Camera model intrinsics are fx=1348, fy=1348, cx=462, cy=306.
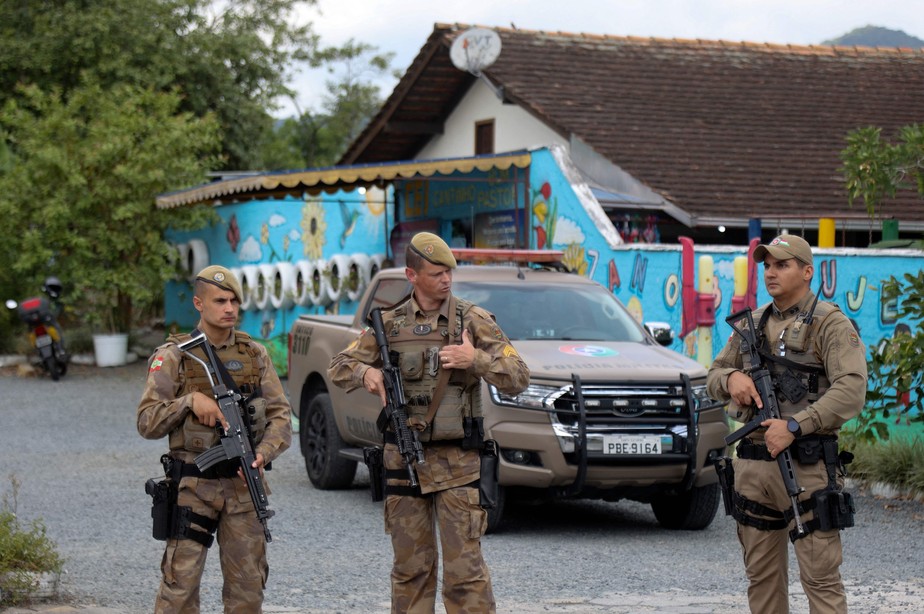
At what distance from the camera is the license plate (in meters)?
8.63

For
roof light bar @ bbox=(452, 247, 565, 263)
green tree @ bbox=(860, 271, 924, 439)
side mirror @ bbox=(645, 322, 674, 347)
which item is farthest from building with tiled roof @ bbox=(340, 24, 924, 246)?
side mirror @ bbox=(645, 322, 674, 347)

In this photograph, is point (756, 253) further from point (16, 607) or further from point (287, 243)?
point (287, 243)

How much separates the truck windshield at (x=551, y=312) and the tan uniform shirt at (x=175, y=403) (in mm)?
4074

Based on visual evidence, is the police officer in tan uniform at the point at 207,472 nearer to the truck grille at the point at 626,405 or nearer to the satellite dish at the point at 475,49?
the truck grille at the point at 626,405

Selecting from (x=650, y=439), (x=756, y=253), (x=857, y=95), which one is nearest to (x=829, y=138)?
(x=857, y=95)

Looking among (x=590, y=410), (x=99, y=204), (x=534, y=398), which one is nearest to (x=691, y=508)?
(x=590, y=410)

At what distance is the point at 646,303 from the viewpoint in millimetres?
14266

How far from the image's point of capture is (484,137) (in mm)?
22016

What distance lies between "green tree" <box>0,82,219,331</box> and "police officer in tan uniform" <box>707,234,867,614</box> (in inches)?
642

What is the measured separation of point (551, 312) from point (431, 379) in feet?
14.1

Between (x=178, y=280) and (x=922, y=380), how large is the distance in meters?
Result: 15.7

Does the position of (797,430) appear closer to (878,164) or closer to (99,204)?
(878,164)

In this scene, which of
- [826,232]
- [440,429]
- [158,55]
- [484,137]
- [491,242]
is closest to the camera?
[440,429]

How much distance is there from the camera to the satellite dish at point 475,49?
19.2 m
